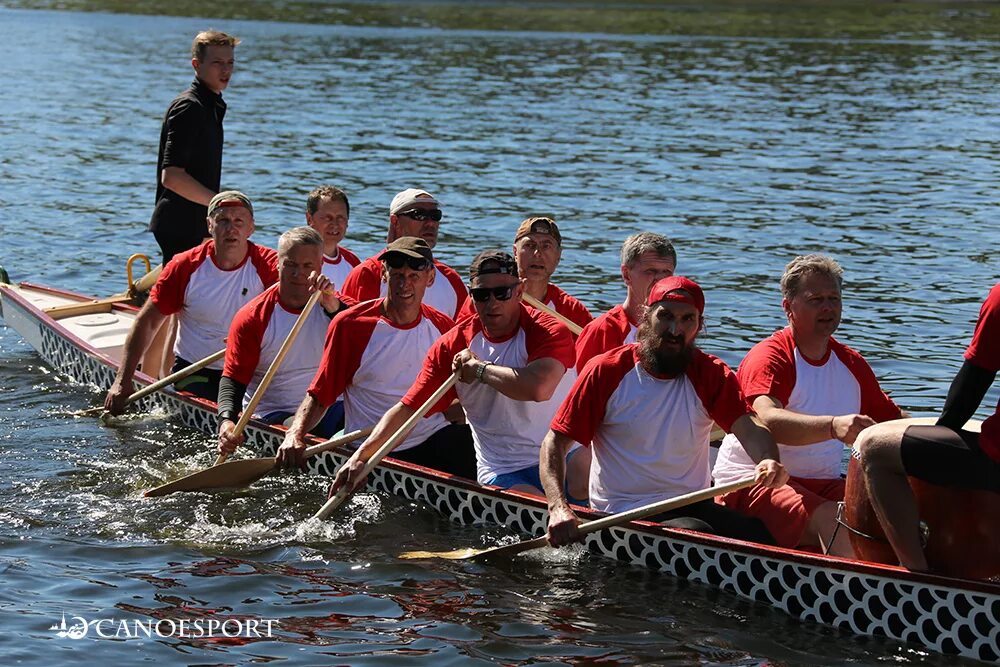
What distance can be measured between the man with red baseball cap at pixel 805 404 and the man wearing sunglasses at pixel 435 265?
2954mm

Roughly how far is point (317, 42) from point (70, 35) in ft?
26.8

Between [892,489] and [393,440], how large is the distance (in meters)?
3.27

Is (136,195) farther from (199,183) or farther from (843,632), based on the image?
(843,632)

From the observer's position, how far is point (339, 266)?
1199 cm

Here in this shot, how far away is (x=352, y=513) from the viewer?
991 cm

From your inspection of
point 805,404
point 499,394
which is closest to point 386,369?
point 499,394

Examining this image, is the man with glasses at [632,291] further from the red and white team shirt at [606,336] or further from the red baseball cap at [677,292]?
the red baseball cap at [677,292]

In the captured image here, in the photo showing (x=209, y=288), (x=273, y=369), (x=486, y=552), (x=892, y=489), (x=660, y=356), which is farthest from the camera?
(x=209, y=288)

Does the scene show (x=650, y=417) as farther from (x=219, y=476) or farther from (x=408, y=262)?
(x=219, y=476)

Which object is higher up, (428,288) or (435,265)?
(435,265)

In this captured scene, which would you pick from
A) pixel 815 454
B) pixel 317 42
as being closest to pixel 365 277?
pixel 815 454

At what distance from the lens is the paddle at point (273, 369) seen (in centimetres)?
1035

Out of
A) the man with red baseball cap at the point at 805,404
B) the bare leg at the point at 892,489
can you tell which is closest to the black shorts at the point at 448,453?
the man with red baseball cap at the point at 805,404

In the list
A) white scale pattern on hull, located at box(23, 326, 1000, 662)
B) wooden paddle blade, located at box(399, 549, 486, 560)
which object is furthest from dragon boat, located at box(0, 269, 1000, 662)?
wooden paddle blade, located at box(399, 549, 486, 560)
